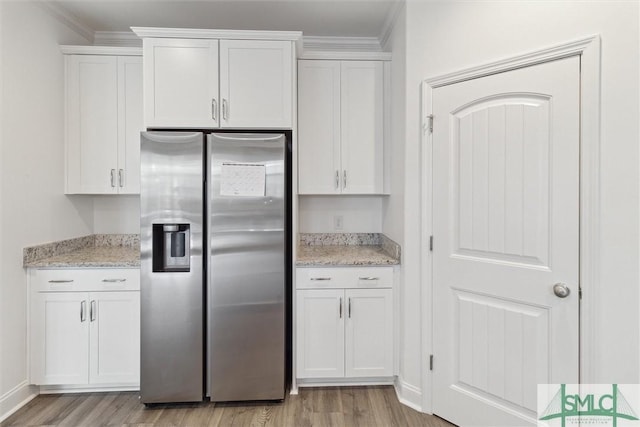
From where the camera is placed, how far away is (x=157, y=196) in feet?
6.95

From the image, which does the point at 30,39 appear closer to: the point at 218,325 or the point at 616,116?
the point at 218,325

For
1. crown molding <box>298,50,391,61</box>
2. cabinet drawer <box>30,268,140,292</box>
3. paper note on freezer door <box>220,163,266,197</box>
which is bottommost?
cabinet drawer <box>30,268,140,292</box>

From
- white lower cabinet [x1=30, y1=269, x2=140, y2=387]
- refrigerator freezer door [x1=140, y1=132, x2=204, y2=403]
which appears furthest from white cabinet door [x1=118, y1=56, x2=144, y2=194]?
white lower cabinet [x1=30, y1=269, x2=140, y2=387]

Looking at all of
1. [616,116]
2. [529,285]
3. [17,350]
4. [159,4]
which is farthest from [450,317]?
[159,4]

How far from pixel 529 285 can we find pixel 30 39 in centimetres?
338

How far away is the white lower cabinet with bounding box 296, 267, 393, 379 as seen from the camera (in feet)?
7.62

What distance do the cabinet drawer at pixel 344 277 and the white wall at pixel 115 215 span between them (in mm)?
1596

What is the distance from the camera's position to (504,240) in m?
1.79

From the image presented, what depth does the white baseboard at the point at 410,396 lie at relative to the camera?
2146 millimetres

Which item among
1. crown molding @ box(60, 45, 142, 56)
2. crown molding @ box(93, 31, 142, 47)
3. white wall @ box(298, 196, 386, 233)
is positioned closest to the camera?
crown molding @ box(60, 45, 142, 56)

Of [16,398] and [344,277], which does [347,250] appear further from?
[16,398]

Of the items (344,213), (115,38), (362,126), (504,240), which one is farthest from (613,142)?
(115,38)

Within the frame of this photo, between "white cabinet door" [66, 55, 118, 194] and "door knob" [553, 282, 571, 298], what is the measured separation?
2.94 meters

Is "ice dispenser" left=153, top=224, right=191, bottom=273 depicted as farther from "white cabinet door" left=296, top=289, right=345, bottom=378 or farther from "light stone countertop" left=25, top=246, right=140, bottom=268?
"white cabinet door" left=296, top=289, right=345, bottom=378
